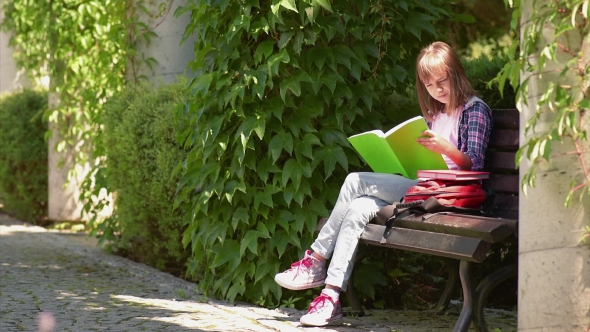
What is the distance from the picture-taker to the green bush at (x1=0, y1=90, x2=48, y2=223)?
1059 centimetres

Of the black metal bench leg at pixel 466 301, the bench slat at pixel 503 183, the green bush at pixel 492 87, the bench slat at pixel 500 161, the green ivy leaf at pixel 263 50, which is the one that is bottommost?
the black metal bench leg at pixel 466 301

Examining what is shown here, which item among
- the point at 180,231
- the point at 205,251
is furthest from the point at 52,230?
the point at 205,251

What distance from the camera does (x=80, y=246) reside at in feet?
27.6

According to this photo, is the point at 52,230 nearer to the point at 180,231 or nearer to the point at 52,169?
the point at 52,169

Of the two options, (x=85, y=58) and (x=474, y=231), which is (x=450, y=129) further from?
(x=85, y=58)

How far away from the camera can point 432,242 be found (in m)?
4.19

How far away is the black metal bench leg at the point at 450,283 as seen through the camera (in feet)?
16.9

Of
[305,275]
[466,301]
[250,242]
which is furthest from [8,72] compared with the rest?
[466,301]

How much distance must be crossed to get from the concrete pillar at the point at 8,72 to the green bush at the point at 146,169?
17.2 ft

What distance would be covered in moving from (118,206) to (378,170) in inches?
118

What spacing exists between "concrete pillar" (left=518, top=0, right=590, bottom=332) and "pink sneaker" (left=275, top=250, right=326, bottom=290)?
1437mm

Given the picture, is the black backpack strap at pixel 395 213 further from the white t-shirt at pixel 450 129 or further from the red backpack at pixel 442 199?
the white t-shirt at pixel 450 129

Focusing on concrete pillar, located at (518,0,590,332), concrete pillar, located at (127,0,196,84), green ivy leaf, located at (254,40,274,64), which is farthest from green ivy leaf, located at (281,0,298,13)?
concrete pillar, located at (127,0,196,84)

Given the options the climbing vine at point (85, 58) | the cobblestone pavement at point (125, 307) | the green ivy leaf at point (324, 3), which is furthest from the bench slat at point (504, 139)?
the climbing vine at point (85, 58)
